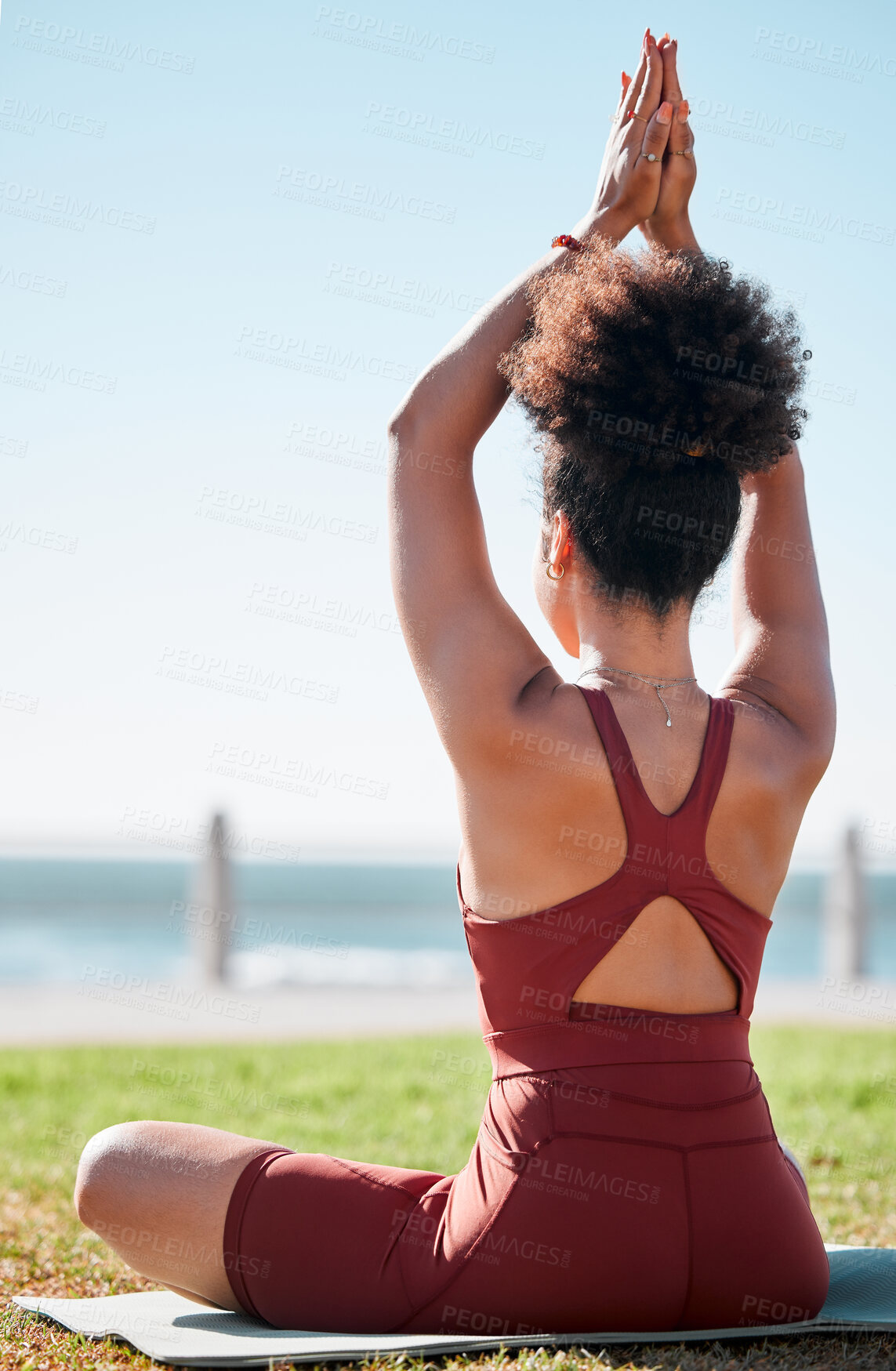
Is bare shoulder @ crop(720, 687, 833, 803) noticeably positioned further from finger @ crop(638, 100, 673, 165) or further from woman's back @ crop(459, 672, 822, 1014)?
finger @ crop(638, 100, 673, 165)

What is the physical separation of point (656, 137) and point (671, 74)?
18 centimetres

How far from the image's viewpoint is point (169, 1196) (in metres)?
2.18

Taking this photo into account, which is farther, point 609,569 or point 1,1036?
point 1,1036

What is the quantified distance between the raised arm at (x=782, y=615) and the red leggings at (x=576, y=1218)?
632 mm

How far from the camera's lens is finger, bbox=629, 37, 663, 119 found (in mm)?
2518

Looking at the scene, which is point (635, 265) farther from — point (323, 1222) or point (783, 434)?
point (323, 1222)

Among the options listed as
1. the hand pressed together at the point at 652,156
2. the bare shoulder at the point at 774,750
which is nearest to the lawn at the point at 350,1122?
the bare shoulder at the point at 774,750

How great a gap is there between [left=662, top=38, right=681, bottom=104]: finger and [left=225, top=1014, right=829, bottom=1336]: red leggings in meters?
1.94

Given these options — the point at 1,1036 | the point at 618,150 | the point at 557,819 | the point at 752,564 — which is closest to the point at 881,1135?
the point at 752,564

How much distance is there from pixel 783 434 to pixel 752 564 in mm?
340

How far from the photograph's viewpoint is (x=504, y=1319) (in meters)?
2.02

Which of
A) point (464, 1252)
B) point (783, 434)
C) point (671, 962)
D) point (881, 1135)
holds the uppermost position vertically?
point (783, 434)

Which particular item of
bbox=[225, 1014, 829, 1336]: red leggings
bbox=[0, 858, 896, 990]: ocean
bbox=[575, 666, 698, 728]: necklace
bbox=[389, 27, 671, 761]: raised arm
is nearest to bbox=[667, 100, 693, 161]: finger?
bbox=[389, 27, 671, 761]: raised arm

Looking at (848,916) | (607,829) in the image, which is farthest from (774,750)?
(848,916)
